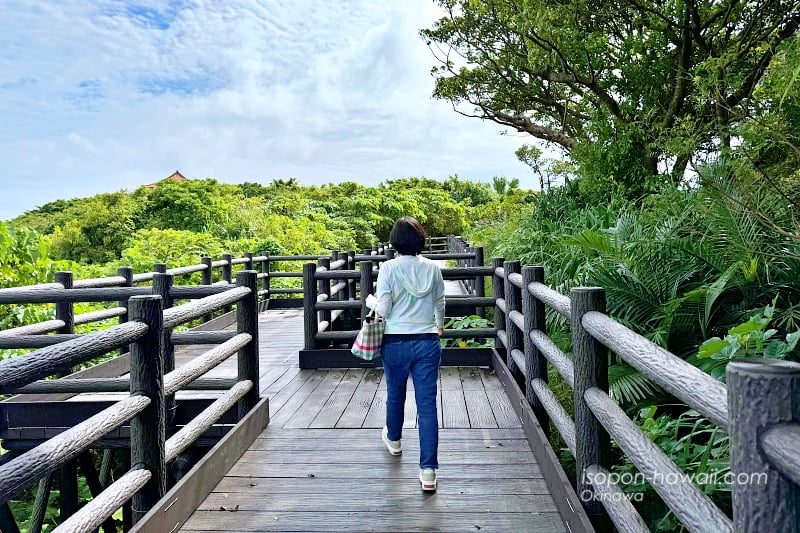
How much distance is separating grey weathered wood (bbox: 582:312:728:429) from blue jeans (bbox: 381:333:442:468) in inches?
42.9

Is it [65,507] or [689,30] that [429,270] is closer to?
[65,507]

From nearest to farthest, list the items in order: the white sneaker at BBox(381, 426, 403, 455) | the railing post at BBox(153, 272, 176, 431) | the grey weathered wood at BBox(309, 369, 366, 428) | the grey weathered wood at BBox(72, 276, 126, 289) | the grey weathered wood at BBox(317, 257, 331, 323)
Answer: the white sneaker at BBox(381, 426, 403, 455) < the railing post at BBox(153, 272, 176, 431) < the grey weathered wood at BBox(309, 369, 366, 428) < the grey weathered wood at BBox(72, 276, 126, 289) < the grey weathered wood at BBox(317, 257, 331, 323)

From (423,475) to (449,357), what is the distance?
289 cm

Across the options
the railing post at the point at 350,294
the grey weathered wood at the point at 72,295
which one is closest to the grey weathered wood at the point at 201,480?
the grey weathered wood at the point at 72,295

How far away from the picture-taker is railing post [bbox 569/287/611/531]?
2.39 metres

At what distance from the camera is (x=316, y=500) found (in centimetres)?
292

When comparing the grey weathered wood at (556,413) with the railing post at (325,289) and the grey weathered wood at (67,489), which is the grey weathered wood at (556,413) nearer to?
the railing post at (325,289)

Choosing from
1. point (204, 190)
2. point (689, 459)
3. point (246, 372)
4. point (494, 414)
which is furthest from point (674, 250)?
point (204, 190)

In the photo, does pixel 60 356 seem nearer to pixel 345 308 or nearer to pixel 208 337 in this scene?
pixel 208 337

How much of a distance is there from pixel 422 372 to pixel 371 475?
63 cm

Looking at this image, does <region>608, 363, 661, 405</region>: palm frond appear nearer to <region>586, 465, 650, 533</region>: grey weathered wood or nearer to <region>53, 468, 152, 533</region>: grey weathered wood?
<region>586, 465, 650, 533</region>: grey weathered wood

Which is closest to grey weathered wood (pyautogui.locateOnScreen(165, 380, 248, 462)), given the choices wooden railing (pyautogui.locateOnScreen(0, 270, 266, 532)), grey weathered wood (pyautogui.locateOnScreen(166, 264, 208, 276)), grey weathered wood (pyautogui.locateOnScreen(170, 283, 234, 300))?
wooden railing (pyautogui.locateOnScreen(0, 270, 266, 532))

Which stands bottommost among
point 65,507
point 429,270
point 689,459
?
point 65,507

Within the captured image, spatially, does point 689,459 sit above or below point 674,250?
below
